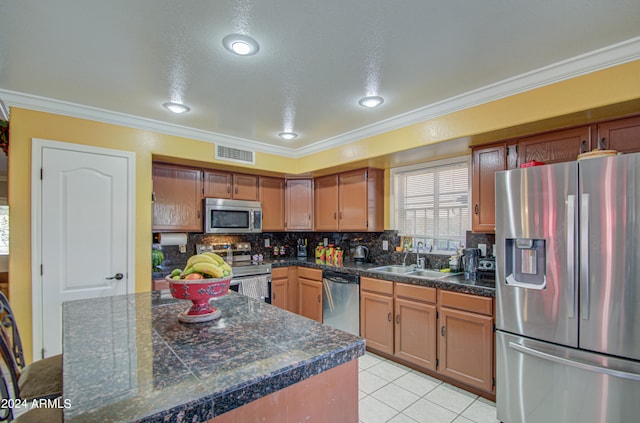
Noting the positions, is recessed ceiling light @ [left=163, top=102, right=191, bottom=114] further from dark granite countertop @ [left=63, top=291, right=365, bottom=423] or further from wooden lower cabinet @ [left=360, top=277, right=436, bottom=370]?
wooden lower cabinet @ [left=360, top=277, right=436, bottom=370]

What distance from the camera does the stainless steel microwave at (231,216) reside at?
372 centimetres

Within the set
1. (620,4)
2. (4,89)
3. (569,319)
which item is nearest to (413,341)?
(569,319)

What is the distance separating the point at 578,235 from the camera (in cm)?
184

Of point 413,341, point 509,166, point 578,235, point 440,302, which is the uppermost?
point 509,166

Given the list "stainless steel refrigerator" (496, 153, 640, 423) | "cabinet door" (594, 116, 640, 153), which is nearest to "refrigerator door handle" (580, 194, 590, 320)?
"stainless steel refrigerator" (496, 153, 640, 423)

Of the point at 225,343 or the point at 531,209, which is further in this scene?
the point at 531,209

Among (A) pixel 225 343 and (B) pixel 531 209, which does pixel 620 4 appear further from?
(A) pixel 225 343

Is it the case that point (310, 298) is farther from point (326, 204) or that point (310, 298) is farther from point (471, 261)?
point (471, 261)

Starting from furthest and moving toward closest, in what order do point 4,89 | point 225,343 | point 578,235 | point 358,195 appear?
point 358,195, point 4,89, point 578,235, point 225,343

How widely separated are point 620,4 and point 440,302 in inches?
86.3

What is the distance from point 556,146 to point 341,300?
8.23 feet

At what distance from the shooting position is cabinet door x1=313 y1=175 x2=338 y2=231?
4203mm

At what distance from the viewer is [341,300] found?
3.61 metres

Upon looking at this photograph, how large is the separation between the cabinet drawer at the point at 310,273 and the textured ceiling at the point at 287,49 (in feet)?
6.66
